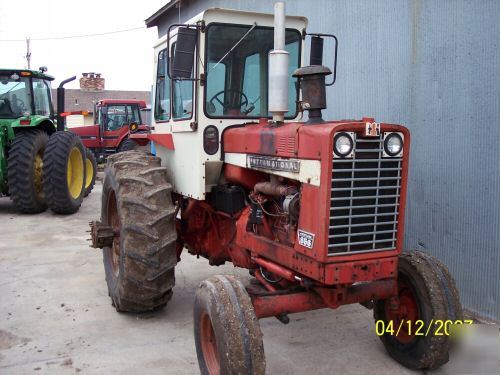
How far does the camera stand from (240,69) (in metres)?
4.46

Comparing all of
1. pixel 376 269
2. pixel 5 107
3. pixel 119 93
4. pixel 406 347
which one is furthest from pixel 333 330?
pixel 119 93

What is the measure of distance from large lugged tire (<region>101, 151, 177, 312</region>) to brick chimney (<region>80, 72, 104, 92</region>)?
3550 cm

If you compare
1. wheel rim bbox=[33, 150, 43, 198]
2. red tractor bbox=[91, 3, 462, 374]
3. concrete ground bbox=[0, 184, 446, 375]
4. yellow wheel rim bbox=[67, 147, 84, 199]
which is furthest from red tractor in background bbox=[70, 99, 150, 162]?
red tractor bbox=[91, 3, 462, 374]

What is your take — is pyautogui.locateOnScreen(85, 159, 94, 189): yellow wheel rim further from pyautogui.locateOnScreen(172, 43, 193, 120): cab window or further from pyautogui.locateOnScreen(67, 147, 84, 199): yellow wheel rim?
pyautogui.locateOnScreen(172, 43, 193, 120): cab window

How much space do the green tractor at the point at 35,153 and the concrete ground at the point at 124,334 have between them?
314 cm

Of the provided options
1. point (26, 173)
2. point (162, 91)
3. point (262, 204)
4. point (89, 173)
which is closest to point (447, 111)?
point (262, 204)

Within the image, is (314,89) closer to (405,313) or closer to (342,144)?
(342,144)

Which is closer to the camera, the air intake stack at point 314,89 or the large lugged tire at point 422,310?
the air intake stack at point 314,89

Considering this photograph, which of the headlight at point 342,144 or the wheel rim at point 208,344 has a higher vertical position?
the headlight at point 342,144

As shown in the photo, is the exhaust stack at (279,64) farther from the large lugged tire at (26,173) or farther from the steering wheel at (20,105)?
the steering wheel at (20,105)

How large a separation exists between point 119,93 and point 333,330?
4125 cm

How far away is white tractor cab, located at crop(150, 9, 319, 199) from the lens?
4172 millimetres

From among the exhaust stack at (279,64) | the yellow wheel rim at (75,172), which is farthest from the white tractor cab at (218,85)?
the yellow wheel rim at (75,172)

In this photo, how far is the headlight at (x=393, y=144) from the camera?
3.27 m
